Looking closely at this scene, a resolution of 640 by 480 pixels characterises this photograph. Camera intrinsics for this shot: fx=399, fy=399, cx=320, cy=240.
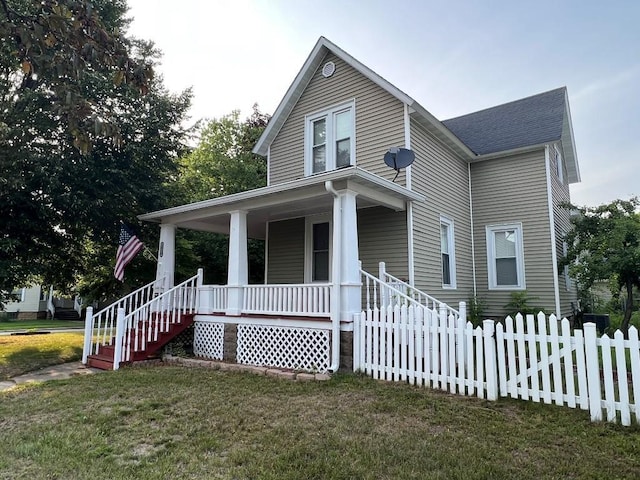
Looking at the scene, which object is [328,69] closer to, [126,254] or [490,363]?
[126,254]

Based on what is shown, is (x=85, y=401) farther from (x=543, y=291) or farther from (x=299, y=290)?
(x=543, y=291)

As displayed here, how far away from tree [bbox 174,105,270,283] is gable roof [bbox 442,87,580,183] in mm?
9742

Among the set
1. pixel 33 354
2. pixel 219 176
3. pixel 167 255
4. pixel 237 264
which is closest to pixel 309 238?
pixel 237 264

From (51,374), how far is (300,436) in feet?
Answer: 20.2

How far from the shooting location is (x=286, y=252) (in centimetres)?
1067

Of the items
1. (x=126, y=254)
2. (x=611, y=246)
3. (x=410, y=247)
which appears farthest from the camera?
(x=126, y=254)

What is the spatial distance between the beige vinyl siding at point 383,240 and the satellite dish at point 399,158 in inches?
40.9

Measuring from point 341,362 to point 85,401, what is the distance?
3753 mm

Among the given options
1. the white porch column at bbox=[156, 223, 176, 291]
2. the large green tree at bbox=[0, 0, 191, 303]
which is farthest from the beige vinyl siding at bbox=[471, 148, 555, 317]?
the large green tree at bbox=[0, 0, 191, 303]

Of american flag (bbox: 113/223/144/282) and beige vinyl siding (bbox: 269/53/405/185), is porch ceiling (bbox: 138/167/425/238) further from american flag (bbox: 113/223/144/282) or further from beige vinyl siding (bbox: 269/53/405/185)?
beige vinyl siding (bbox: 269/53/405/185)

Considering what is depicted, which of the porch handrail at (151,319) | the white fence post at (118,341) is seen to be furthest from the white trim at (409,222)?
the white fence post at (118,341)

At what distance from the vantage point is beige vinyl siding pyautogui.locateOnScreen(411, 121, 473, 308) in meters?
8.91

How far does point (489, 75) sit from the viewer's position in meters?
11.9

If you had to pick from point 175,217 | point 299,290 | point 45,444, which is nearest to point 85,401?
point 45,444
